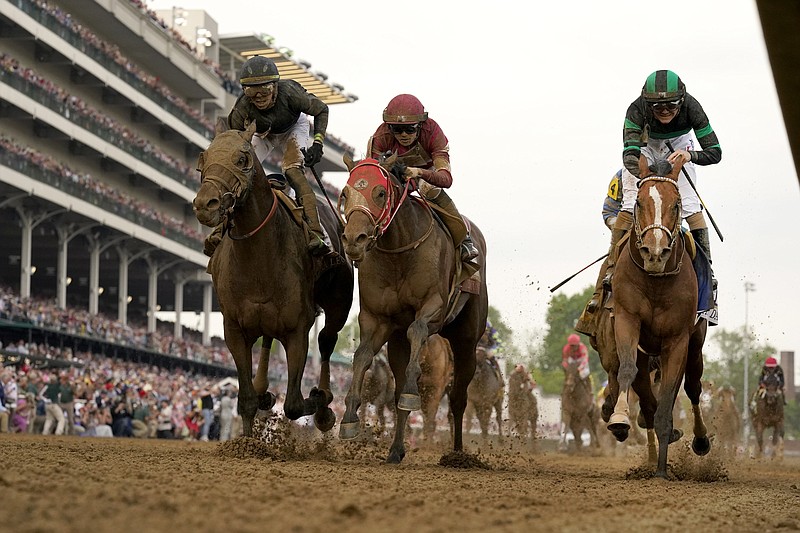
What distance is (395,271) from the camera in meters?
10.4

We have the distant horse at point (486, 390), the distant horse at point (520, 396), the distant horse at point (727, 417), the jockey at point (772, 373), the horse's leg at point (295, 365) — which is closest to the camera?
the horse's leg at point (295, 365)

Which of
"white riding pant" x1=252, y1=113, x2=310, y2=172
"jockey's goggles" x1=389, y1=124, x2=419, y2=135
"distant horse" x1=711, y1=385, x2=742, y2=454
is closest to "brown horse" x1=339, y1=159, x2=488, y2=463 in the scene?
"jockey's goggles" x1=389, y1=124, x2=419, y2=135

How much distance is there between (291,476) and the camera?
26.0ft

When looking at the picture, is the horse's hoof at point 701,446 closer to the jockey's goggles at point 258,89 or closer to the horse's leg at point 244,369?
the horse's leg at point 244,369

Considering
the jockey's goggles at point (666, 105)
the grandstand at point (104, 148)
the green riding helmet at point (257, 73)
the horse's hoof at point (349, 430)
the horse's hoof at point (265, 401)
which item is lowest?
the horse's hoof at point (349, 430)

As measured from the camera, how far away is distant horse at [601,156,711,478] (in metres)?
9.99

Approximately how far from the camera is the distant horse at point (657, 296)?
9.99 metres

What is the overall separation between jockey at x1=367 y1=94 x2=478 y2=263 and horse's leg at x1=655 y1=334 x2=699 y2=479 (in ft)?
6.44

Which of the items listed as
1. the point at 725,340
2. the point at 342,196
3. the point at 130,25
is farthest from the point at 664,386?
the point at 725,340

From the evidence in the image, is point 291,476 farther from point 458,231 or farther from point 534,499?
point 458,231

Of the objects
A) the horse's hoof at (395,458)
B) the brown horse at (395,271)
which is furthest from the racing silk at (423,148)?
the horse's hoof at (395,458)

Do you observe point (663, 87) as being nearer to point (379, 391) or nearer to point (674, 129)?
point (674, 129)

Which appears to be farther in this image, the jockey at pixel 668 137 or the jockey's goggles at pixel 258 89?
the jockey's goggles at pixel 258 89

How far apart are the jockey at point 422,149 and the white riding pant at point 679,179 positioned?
→ 5.05ft
